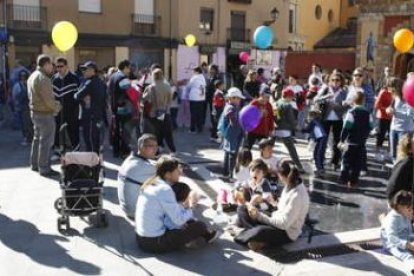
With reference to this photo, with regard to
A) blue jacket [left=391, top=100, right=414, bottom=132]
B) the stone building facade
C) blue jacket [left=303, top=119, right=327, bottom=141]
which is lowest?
blue jacket [left=303, top=119, right=327, bottom=141]

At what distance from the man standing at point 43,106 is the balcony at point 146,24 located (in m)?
21.5

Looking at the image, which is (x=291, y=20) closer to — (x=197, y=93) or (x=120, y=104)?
(x=197, y=93)

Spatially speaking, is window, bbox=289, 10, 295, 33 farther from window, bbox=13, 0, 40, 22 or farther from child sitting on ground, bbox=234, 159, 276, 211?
child sitting on ground, bbox=234, 159, 276, 211

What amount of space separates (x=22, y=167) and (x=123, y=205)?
12.0 feet

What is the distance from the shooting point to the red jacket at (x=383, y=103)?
35.1 ft

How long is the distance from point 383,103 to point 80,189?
6835 millimetres

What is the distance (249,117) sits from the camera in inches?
330

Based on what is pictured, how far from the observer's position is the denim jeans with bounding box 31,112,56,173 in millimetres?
8573

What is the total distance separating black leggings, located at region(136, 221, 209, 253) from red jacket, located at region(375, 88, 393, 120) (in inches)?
252

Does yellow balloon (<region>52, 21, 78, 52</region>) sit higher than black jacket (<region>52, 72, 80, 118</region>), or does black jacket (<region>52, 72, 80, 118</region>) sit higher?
yellow balloon (<region>52, 21, 78, 52</region>)

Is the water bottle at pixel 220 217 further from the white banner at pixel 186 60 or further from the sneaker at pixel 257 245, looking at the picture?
the white banner at pixel 186 60

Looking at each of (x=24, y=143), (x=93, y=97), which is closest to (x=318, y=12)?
(x=24, y=143)

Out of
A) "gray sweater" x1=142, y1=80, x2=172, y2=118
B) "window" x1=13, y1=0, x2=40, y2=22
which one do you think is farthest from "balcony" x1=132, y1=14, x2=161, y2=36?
"gray sweater" x1=142, y1=80, x2=172, y2=118

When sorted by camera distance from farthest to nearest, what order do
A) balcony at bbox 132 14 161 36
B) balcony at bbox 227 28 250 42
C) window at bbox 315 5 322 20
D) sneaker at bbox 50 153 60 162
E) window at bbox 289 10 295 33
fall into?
window at bbox 315 5 322 20
window at bbox 289 10 295 33
balcony at bbox 227 28 250 42
balcony at bbox 132 14 161 36
sneaker at bbox 50 153 60 162
